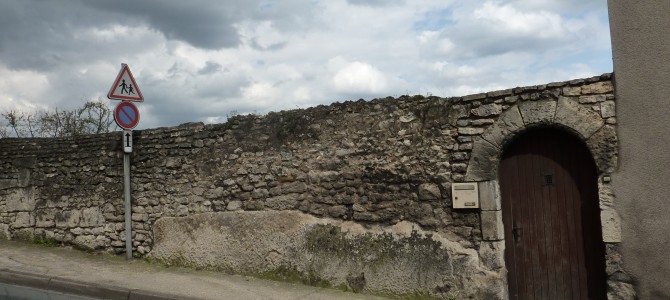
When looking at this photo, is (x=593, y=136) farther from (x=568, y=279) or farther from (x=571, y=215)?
(x=568, y=279)

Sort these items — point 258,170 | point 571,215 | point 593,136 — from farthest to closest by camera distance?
point 258,170 → point 571,215 → point 593,136

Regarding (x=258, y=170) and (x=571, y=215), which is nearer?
(x=571, y=215)

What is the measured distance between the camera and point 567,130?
17.0ft

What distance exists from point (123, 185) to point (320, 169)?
10.9ft

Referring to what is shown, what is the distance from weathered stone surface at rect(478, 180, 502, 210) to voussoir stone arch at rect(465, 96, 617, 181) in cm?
6

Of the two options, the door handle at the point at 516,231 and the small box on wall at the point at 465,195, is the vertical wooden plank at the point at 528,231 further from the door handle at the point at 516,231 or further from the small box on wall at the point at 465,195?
the small box on wall at the point at 465,195

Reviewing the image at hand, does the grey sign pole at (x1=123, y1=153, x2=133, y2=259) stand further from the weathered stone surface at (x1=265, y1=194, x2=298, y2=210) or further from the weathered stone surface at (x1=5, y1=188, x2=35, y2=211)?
the weathered stone surface at (x1=265, y1=194, x2=298, y2=210)

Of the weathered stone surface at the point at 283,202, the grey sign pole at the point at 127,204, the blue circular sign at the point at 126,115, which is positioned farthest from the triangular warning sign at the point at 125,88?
the weathered stone surface at the point at 283,202

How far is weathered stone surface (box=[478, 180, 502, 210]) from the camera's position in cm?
551

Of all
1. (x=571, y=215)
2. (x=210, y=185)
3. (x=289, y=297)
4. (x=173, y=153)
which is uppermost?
(x=173, y=153)

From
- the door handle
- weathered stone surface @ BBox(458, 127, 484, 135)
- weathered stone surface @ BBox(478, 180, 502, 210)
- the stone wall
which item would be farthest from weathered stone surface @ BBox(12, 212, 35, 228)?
the door handle

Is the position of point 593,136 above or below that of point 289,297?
above

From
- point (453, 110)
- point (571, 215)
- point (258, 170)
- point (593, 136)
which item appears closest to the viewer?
point (593, 136)

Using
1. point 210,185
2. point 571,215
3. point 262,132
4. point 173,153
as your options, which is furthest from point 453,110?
point 173,153
